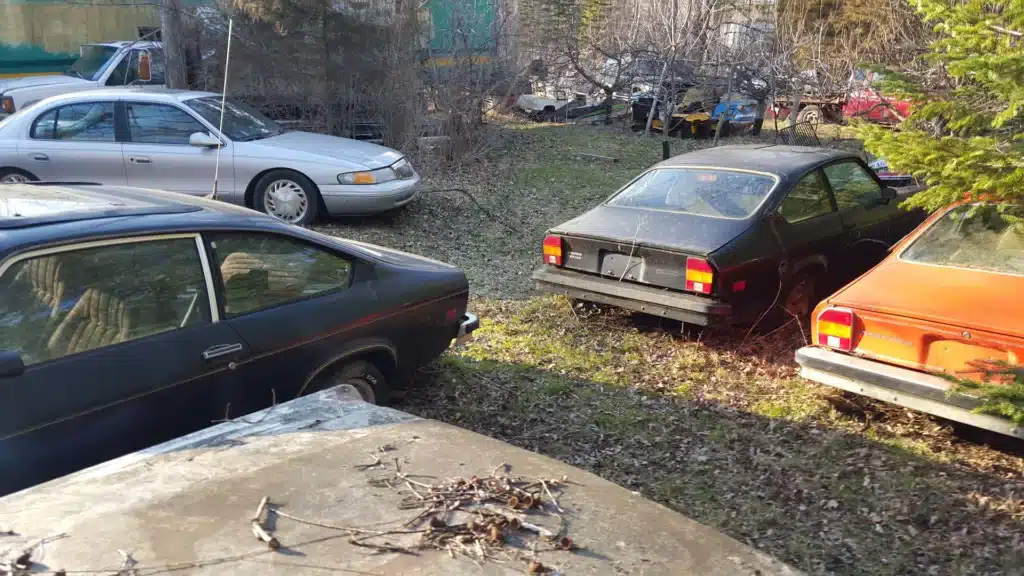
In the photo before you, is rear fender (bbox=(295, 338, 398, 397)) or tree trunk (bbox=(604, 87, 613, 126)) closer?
rear fender (bbox=(295, 338, 398, 397))

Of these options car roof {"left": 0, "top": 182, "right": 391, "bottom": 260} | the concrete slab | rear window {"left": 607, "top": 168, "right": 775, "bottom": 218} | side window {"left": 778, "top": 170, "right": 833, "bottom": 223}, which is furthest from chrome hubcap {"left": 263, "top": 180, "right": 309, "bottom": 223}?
the concrete slab

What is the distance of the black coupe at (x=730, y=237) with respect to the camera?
5.87 metres

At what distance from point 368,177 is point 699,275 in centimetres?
458

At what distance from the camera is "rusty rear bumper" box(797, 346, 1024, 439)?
4191 millimetres

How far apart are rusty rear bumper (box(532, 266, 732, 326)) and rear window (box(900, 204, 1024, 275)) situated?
128cm

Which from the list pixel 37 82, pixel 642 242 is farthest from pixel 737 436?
pixel 37 82

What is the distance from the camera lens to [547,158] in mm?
14656

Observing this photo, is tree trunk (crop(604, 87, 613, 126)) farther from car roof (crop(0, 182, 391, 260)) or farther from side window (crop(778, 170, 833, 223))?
car roof (crop(0, 182, 391, 260))

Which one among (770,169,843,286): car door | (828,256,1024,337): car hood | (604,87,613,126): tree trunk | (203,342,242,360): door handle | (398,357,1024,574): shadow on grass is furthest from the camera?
(604,87,613,126): tree trunk

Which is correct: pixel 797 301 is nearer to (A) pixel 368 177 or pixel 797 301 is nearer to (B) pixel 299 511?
(A) pixel 368 177

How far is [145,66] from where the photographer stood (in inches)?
593

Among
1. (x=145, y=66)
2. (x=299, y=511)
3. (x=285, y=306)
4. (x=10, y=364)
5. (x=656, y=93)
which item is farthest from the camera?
(x=656, y=93)

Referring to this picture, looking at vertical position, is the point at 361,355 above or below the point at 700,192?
below

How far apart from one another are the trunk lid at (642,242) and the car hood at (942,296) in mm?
1154
